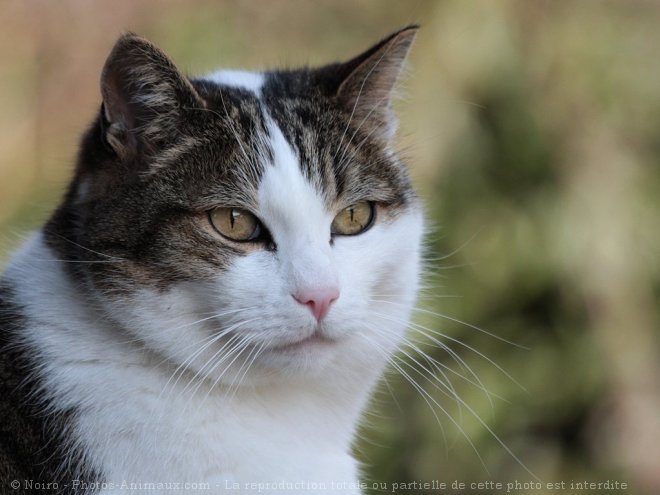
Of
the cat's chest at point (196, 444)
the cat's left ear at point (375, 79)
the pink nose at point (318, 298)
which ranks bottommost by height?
the cat's chest at point (196, 444)

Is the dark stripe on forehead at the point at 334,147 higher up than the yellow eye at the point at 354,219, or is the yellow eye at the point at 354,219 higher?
the dark stripe on forehead at the point at 334,147

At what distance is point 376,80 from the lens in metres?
2.05

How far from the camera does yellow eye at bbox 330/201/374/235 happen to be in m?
1.86

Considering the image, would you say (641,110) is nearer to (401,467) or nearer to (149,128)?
(401,467)

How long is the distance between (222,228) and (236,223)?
1.2 inches

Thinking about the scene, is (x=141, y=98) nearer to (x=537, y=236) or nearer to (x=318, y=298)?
(x=318, y=298)

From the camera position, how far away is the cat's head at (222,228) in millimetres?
1690

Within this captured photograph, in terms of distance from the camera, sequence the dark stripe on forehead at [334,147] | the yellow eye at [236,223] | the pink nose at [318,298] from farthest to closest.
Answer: the dark stripe on forehead at [334,147]
the yellow eye at [236,223]
the pink nose at [318,298]

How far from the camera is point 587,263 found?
3465 mm

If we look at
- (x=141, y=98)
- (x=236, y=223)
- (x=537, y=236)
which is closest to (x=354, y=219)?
(x=236, y=223)

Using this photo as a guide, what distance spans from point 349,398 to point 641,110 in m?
2.22

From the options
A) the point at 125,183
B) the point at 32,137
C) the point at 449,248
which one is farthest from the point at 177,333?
the point at 32,137

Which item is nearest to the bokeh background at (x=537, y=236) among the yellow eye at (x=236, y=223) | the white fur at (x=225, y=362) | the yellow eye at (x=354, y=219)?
the yellow eye at (x=354, y=219)

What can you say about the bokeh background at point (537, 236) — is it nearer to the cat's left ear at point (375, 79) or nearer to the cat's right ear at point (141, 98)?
the cat's left ear at point (375, 79)
